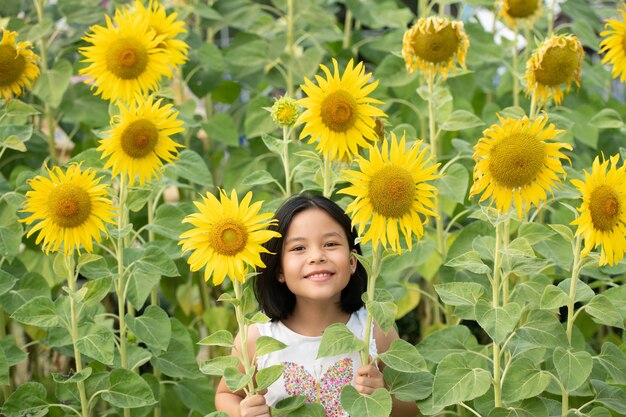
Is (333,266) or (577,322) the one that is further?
(577,322)

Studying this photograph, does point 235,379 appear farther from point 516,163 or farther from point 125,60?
point 125,60

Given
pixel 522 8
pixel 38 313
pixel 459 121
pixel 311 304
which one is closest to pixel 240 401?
pixel 311 304

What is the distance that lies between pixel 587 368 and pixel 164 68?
1.17m

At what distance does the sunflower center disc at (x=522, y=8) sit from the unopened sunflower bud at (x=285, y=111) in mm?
1013

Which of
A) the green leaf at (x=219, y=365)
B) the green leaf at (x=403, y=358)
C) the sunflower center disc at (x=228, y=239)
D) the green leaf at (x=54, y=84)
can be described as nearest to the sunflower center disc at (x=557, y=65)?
the green leaf at (x=403, y=358)

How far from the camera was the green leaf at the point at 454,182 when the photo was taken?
2646 millimetres

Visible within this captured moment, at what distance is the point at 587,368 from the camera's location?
206 centimetres

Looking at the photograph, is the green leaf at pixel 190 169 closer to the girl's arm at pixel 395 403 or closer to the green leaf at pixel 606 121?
the girl's arm at pixel 395 403

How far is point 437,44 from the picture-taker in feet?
8.20

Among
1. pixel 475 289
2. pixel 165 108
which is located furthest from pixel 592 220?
pixel 165 108

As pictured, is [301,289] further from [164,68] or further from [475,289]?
[164,68]

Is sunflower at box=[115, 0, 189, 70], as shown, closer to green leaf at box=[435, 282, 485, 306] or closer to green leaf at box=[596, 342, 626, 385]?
green leaf at box=[435, 282, 485, 306]

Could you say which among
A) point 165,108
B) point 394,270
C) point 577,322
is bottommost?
point 577,322

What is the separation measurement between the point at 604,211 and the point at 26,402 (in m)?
1.30
